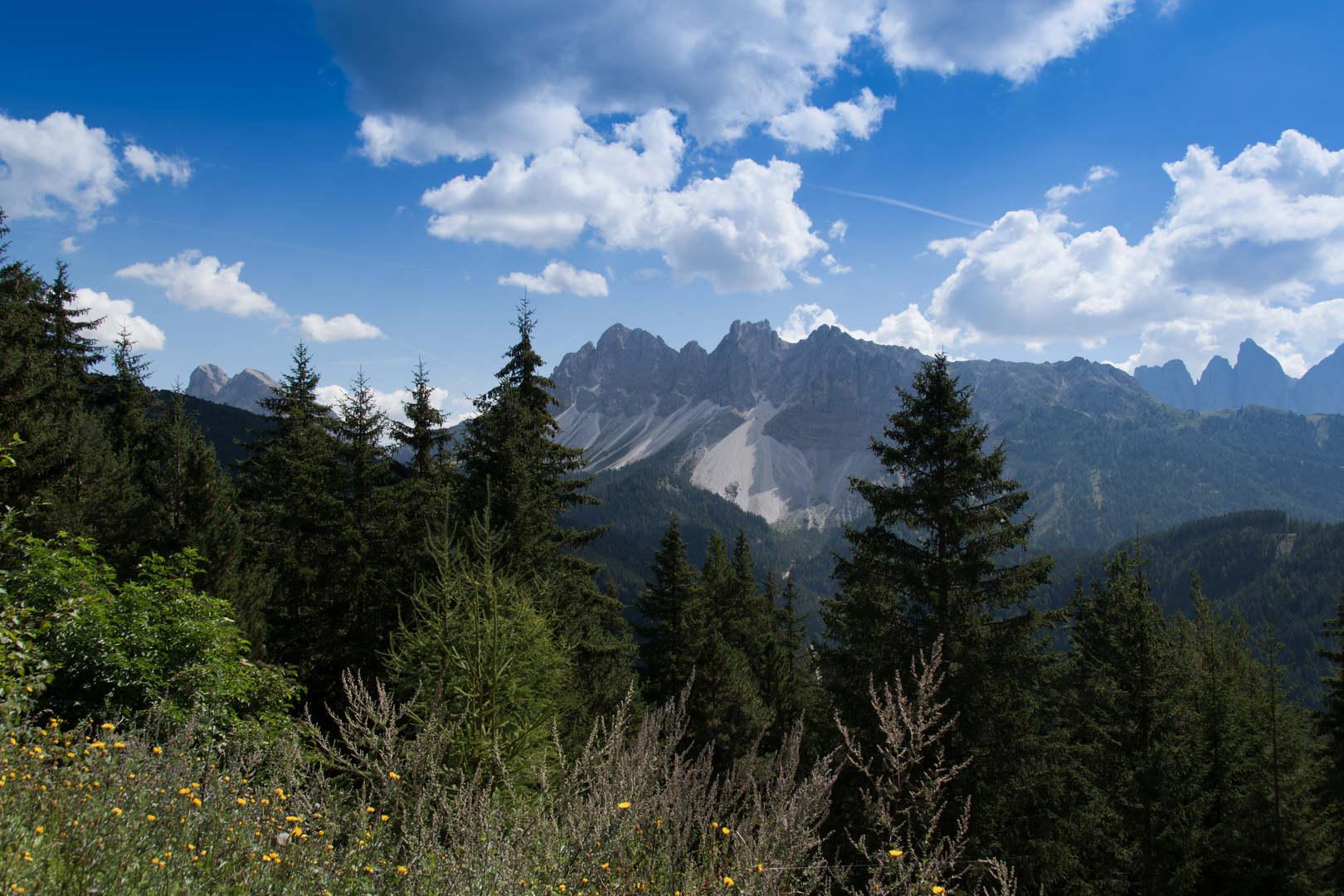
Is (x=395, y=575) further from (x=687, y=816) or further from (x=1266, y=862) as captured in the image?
(x=1266, y=862)

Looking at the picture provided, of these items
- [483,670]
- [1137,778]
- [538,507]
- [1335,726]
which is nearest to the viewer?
[483,670]

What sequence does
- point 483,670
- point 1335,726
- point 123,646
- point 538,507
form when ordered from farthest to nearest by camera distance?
point 1335,726
point 538,507
point 123,646
point 483,670

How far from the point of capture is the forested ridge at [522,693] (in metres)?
3.79

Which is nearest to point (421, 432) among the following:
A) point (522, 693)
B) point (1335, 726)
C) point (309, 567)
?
point (309, 567)

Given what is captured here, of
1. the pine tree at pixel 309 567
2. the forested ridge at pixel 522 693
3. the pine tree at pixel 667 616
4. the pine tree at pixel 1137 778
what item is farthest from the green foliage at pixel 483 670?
the pine tree at pixel 667 616

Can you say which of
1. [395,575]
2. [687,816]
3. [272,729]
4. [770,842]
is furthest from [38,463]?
[770,842]

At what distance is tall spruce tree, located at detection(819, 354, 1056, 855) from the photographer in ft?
34.2

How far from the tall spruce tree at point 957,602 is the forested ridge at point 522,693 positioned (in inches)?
2.6

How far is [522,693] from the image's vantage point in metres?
7.76

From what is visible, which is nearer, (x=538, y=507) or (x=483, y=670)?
(x=483, y=670)

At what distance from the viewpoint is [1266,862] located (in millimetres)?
14047

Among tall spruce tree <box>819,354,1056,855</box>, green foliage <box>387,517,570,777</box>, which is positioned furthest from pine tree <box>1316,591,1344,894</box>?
green foliage <box>387,517,570,777</box>

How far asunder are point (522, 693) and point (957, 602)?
8.09 metres

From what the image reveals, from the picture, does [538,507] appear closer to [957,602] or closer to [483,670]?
[483,670]
